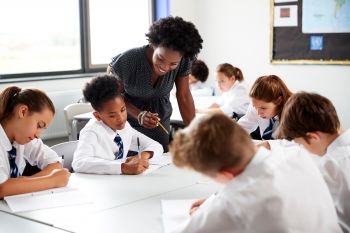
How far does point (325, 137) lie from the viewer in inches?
68.5

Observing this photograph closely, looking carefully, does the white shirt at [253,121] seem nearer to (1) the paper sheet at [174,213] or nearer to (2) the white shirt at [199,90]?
(1) the paper sheet at [174,213]

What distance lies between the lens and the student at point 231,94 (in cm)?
473

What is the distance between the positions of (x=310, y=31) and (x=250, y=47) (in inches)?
30.5

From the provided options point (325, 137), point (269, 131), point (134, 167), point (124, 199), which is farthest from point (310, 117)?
point (269, 131)

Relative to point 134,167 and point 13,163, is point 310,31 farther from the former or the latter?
point 13,163

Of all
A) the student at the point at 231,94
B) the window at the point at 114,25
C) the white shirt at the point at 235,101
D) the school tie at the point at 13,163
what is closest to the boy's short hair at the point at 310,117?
the school tie at the point at 13,163

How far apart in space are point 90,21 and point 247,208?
4663 mm

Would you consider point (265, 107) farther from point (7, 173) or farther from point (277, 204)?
point (277, 204)

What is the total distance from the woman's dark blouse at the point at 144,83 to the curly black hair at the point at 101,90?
0.22 m

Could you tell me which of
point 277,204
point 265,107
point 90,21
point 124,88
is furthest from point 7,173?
point 90,21

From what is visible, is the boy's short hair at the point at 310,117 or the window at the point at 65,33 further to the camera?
the window at the point at 65,33

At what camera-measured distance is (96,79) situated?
8.40 ft

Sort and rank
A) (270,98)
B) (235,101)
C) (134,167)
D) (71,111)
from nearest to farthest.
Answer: (134,167) → (270,98) → (71,111) → (235,101)

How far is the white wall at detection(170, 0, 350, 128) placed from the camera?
17.4ft
